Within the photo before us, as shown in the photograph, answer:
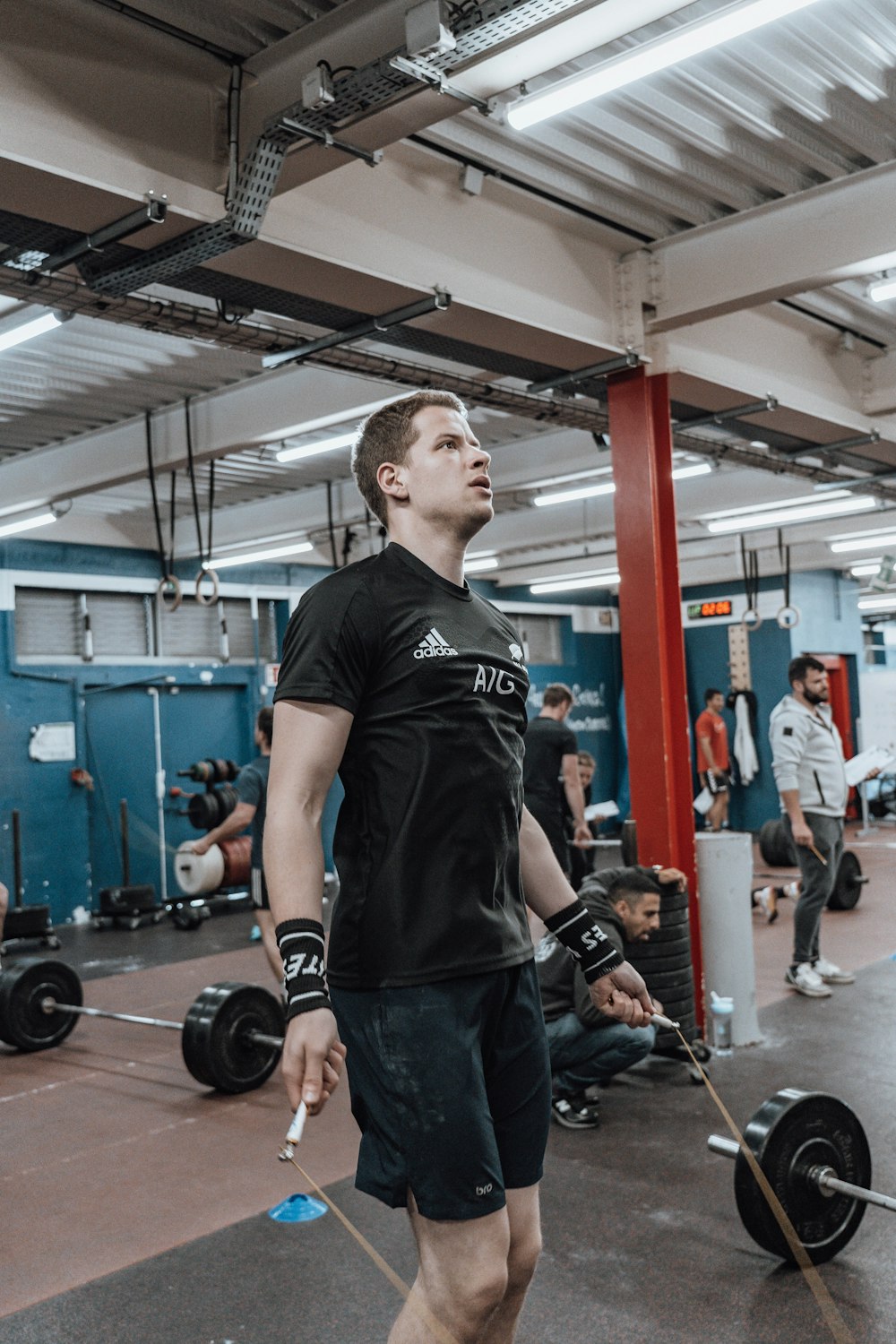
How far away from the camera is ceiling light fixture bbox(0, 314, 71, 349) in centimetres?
400

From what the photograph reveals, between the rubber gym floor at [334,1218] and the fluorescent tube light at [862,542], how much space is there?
6.63 metres

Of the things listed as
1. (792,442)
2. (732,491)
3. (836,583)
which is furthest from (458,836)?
(836,583)

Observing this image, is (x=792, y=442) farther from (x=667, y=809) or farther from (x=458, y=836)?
(x=458, y=836)

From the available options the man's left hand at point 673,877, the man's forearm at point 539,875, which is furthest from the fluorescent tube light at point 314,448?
the man's forearm at point 539,875

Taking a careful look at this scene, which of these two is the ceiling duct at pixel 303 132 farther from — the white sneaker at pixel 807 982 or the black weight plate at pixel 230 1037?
the white sneaker at pixel 807 982

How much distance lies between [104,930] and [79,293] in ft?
19.8

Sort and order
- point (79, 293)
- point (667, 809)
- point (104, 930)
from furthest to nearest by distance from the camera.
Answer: point (104, 930) < point (667, 809) < point (79, 293)

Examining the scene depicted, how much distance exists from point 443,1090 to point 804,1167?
58.7 inches

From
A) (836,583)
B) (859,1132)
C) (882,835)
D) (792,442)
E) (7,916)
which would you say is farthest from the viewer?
(836,583)

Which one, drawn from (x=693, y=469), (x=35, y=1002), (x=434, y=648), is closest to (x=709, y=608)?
(x=693, y=469)

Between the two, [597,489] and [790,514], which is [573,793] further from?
[790,514]

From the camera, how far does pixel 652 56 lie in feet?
9.04

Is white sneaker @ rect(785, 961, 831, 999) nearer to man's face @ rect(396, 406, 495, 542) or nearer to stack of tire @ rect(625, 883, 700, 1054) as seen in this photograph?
stack of tire @ rect(625, 883, 700, 1054)

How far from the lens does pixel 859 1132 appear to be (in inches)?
106
